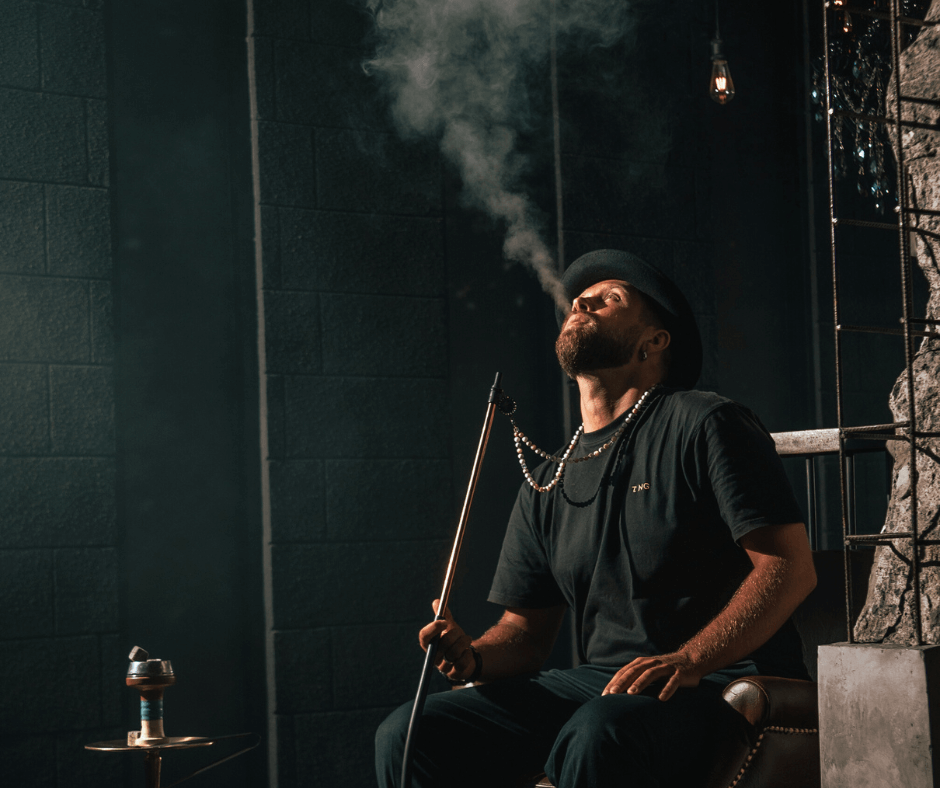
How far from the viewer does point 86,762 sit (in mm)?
3453

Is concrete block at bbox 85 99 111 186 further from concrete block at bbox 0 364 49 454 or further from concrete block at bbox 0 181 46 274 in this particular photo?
concrete block at bbox 0 364 49 454

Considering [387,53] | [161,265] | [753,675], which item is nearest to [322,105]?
[387,53]

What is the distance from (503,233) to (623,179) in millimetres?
533

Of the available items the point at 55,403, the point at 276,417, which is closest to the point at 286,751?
the point at 276,417

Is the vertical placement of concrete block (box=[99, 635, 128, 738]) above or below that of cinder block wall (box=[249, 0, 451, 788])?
below

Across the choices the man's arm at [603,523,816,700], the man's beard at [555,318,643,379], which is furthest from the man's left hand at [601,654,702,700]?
the man's beard at [555,318,643,379]

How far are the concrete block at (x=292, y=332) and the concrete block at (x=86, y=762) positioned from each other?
1.33 meters

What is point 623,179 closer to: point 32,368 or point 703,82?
point 703,82

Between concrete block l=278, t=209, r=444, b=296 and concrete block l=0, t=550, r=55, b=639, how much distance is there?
49.8 inches

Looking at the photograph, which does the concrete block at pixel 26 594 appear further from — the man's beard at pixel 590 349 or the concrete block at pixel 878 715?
the concrete block at pixel 878 715

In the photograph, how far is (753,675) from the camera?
2.02 metres

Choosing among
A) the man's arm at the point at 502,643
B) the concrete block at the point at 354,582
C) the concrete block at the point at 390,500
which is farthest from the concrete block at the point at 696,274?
the man's arm at the point at 502,643

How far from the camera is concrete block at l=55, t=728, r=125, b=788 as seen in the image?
3.42 metres

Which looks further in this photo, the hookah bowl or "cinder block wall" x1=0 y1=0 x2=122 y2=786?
"cinder block wall" x1=0 y1=0 x2=122 y2=786
